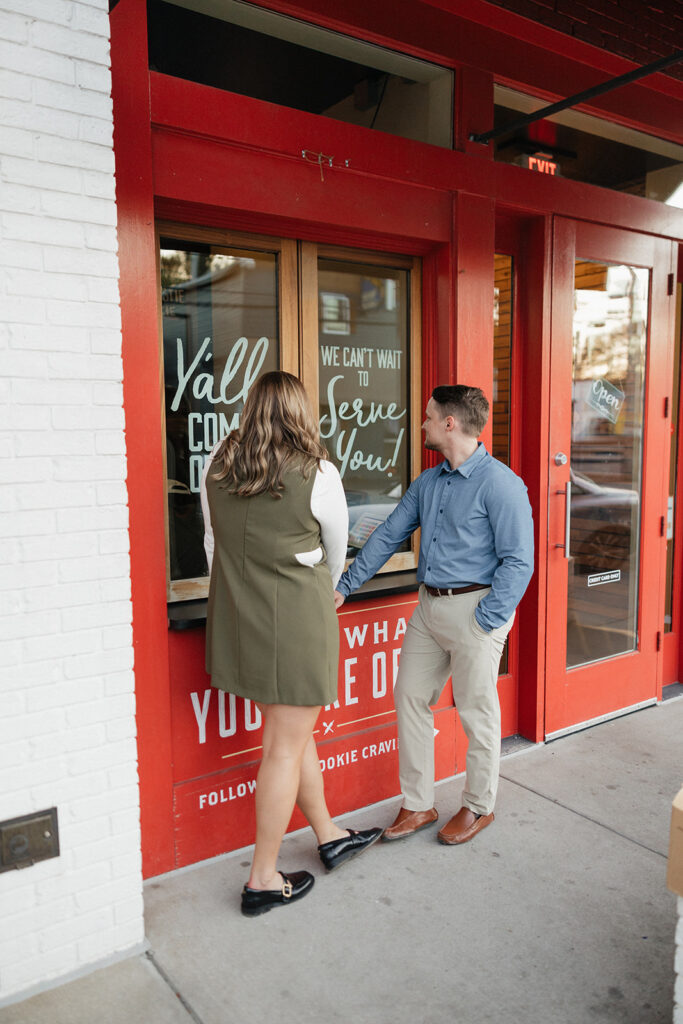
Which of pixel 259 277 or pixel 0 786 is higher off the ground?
pixel 259 277

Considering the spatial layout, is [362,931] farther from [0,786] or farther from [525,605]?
[525,605]

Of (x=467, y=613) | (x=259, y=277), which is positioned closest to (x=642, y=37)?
(x=259, y=277)

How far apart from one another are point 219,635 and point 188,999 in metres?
1.09

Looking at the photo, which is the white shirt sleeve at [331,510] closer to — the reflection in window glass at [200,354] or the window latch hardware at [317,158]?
the reflection in window glass at [200,354]

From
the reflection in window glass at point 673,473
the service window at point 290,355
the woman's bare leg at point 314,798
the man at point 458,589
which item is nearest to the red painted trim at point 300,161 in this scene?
the service window at point 290,355

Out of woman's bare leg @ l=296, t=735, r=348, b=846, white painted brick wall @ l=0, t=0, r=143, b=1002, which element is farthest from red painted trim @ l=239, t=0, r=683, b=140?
woman's bare leg @ l=296, t=735, r=348, b=846

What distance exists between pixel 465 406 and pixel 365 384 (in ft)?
2.19

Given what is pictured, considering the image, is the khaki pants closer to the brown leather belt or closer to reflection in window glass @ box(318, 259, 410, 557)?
the brown leather belt

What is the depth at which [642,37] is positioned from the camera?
409 centimetres

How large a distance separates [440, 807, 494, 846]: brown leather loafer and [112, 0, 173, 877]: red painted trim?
1.10m

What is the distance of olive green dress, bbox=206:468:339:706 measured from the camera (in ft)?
8.38

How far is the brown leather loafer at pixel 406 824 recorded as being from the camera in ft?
10.5

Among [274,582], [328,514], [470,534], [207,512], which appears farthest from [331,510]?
[470,534]

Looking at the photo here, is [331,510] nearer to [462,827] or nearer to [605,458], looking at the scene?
[462,827]
